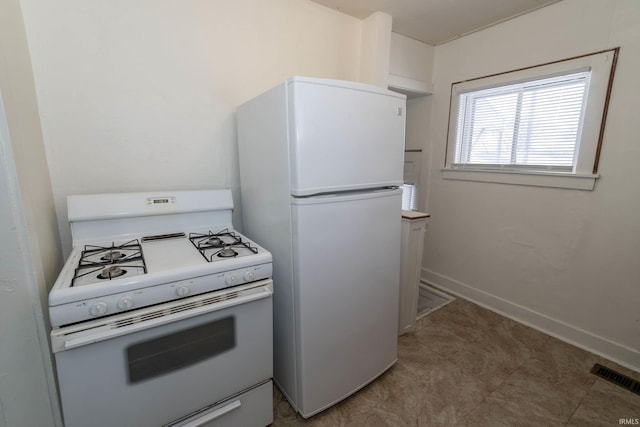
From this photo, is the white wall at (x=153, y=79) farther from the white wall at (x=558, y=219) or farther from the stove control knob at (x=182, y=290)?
the white wall at (x=558, y=219)

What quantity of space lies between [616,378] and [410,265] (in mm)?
1363

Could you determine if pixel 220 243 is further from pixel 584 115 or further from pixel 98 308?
pixel 584 115

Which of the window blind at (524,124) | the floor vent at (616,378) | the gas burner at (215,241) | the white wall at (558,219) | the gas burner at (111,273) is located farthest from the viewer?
the window blind at (524,124)

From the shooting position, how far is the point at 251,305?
47.6 inches

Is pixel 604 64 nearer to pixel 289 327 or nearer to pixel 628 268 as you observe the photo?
pixel 628 268

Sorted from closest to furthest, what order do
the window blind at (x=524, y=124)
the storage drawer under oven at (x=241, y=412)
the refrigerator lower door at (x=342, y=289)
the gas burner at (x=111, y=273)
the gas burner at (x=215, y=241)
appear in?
the gas burner at (x=111, y=273) → the storage drawer under oven at (x=241, y=412) → the refrigerator lower door at (x=342, y=289) → the gas burner at (x=215, y=241) → the window blind at (x=524, y=124)

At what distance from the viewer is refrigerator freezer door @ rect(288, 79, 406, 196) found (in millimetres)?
1207

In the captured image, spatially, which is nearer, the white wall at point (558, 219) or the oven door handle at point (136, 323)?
the oven door handle at point (136, 323)

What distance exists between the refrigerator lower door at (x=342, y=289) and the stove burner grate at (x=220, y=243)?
30cm

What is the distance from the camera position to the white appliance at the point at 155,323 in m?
0.91

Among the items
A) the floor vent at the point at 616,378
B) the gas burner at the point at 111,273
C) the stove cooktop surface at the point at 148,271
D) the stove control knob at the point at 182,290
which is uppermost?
the gas burner at the point at 111,273

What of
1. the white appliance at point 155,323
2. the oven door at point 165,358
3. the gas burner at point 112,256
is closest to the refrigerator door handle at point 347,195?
the white appliance at point 155,323

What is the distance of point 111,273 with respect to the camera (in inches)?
40.3

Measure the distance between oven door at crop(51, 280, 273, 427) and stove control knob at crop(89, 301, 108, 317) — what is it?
0.03m
